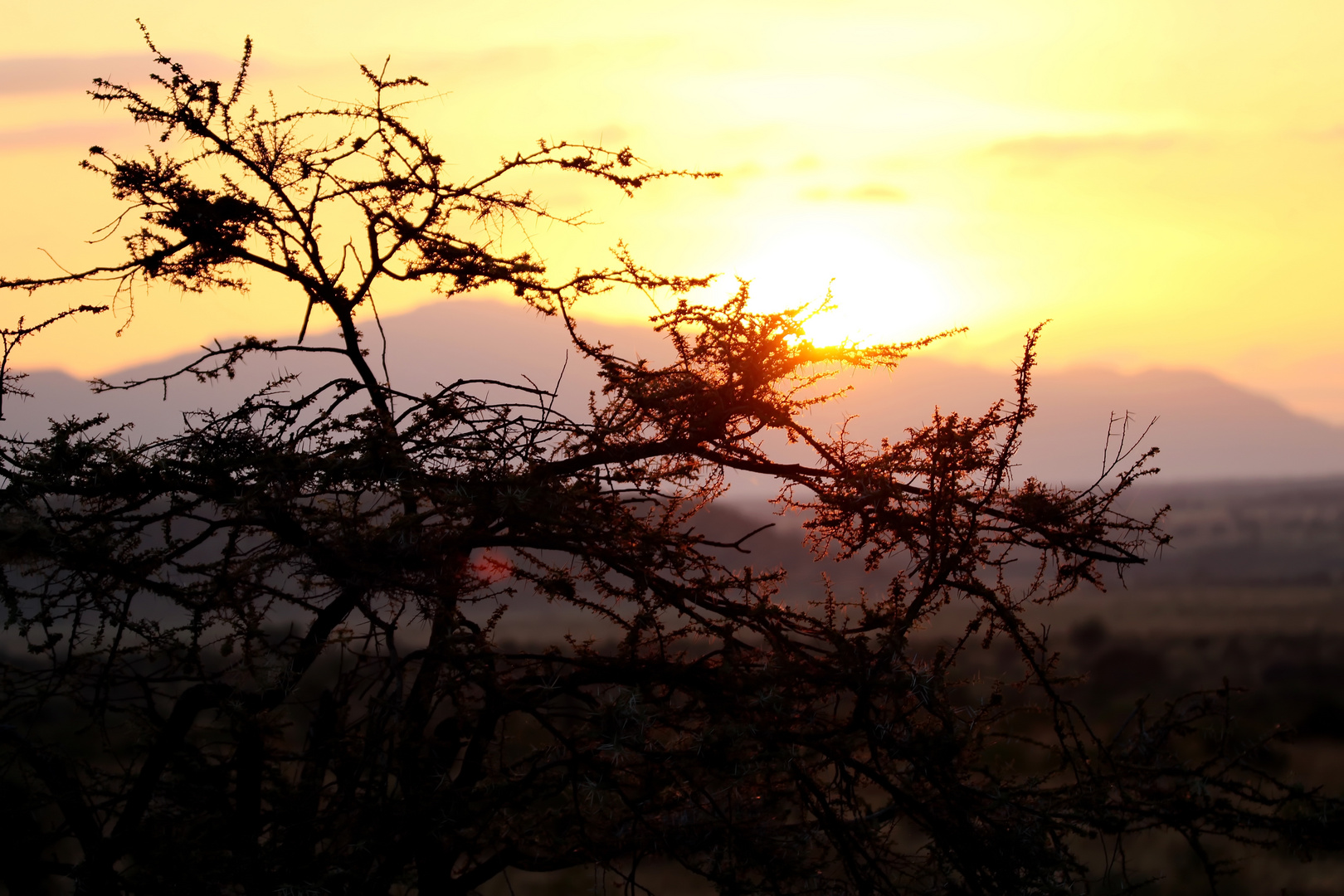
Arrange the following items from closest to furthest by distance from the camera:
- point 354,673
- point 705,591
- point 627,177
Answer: point 354,673 → point 705,591 → point 627,177

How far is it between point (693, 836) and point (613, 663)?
0.62m

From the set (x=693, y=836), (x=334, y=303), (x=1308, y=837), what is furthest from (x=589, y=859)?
(x=334, y=303)

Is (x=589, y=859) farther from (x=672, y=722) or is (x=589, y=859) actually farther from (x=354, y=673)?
(x=354, y=673)

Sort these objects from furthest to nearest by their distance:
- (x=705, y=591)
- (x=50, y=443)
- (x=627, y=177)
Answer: (x=627, y=177)
(x=50, y=443)
(x=705, y=591)

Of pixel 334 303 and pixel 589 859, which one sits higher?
pixel 334 303

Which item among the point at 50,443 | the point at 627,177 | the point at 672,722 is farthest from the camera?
the point at 627,177

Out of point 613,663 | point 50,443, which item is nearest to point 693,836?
point 613,663

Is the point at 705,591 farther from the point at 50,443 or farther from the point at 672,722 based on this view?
the point at 50,443

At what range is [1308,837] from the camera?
11.7ft

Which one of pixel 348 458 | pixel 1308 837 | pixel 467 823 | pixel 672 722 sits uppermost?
pixel 348 458

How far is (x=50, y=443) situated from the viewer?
4.11m

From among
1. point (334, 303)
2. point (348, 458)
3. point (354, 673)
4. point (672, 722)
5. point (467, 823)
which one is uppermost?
point (334, 303)

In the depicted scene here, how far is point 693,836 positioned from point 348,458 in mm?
1681

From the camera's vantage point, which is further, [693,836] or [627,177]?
[627,177]
